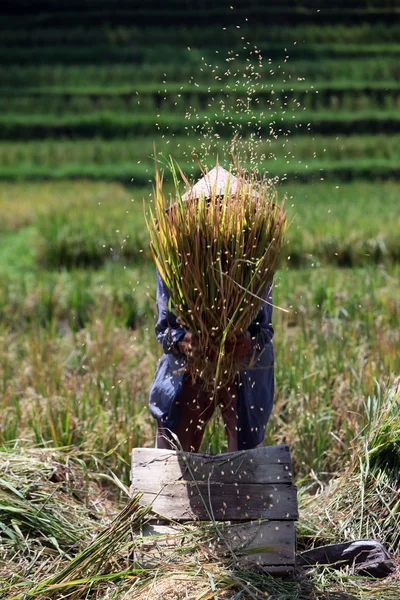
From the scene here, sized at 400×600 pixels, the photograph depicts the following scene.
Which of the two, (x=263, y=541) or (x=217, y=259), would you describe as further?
(x=263, y=541)

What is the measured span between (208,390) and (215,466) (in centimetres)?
23

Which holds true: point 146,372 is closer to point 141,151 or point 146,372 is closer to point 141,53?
point 141,151

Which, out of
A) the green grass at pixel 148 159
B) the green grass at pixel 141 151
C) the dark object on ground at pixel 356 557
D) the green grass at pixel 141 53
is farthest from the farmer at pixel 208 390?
the green grass at pixel 141 53

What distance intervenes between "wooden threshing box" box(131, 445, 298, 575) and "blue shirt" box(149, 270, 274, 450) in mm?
105

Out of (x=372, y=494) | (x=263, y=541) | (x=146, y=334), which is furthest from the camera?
(x=146, y=334)

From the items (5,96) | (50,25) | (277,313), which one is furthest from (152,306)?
(50,25)

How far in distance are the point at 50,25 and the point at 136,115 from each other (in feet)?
24.6

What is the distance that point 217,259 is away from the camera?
2.15m

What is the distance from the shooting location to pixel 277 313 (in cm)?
490

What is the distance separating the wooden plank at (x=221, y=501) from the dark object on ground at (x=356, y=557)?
19 cm

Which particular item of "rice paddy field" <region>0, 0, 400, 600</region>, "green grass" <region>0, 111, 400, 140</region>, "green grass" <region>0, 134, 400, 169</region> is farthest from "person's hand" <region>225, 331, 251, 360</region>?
"green grass" <region>0, 111, 400, 140</region>

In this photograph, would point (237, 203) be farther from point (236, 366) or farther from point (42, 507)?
point (42, 507)

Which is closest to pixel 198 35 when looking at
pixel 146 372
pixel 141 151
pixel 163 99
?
pixel 163 99

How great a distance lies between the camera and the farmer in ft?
7.56
